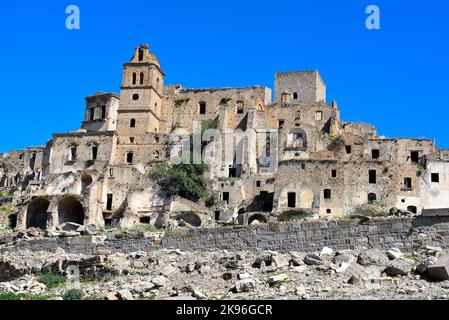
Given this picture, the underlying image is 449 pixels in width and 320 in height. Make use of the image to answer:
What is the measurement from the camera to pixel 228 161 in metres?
→ 59.5

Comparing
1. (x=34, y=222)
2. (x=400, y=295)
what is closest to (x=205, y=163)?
(x=34, y=222)

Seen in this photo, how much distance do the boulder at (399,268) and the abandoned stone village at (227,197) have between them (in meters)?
0.06

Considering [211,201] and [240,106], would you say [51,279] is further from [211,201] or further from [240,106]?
[240,106]

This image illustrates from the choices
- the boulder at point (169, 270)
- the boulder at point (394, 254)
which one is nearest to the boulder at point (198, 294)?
the boulder at point (169, 270)

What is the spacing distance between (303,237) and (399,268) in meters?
5.37

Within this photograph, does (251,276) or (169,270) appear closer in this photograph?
(251,276)

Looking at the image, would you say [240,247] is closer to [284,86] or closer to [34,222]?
[34,222]

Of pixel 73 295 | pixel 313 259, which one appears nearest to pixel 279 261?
pixel 313 259

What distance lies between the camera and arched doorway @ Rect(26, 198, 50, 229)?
182ft

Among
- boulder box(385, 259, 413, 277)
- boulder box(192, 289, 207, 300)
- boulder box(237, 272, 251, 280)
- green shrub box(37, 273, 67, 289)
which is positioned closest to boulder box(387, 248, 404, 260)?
boulder box(385, 259, 413, 277)

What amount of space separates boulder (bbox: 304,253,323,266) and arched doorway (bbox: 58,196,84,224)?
3317 cm

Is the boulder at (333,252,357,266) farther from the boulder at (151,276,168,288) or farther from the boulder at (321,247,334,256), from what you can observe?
the boulder at (151,276,168,288)

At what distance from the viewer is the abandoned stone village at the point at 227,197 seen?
79.8 ft
